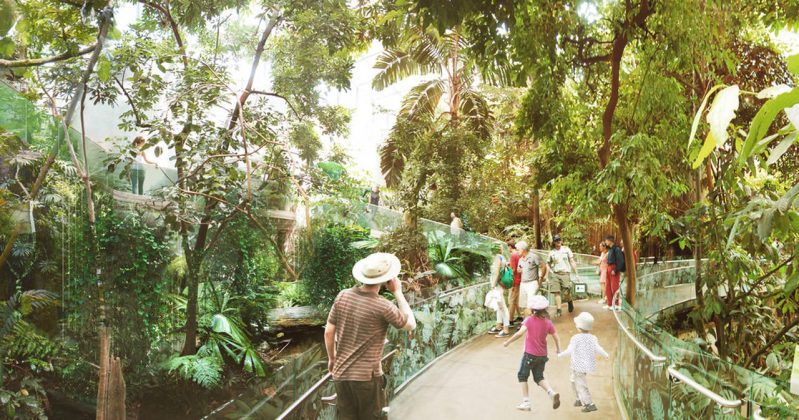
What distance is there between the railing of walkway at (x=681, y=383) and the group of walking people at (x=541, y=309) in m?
0.37

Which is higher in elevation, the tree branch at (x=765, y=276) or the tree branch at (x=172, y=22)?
the tree branch at (x=172, y=22)

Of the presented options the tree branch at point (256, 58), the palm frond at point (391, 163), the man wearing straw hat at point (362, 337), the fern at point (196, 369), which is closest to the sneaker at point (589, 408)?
the man wearing straw hat at point (362, 337)

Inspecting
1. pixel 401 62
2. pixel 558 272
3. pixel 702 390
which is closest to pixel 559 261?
pixel 558 272

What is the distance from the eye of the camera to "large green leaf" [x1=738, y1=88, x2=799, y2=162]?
720mm

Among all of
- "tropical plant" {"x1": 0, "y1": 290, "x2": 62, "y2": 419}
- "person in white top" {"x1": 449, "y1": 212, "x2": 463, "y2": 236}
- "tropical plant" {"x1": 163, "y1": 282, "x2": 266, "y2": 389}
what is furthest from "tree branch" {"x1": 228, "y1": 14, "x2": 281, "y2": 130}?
"person in white top" {"x1": 449, "y1": 212, "x2": 463, "y2": 236}

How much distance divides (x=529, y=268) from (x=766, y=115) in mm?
8615

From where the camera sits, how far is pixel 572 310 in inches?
459

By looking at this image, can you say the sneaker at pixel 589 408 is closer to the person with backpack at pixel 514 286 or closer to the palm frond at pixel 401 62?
the person with backpack at pixel 514 286

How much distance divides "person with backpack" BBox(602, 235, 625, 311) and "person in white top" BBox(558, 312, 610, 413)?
458 centimetres

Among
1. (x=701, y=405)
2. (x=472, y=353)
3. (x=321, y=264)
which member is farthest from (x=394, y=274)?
(x=321, y=264)

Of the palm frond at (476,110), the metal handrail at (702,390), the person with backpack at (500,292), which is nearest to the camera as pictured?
the metal handrail at (702,390)

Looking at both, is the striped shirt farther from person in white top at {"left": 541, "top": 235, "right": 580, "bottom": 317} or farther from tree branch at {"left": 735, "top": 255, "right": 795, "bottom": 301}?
person in white top at {"left": 541, "top": 235, "right": 580, "bottom": 317}

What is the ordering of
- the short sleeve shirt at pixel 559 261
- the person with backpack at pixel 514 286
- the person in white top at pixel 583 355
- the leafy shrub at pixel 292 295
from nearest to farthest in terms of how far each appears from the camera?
the person in white top at pixel 583 355 < the person with backpack at pixel 514 286 < the short sleeve shirt at pixel 559 261 < the leafy shrub at pixel 292 295

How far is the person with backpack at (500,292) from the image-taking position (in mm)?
9211
